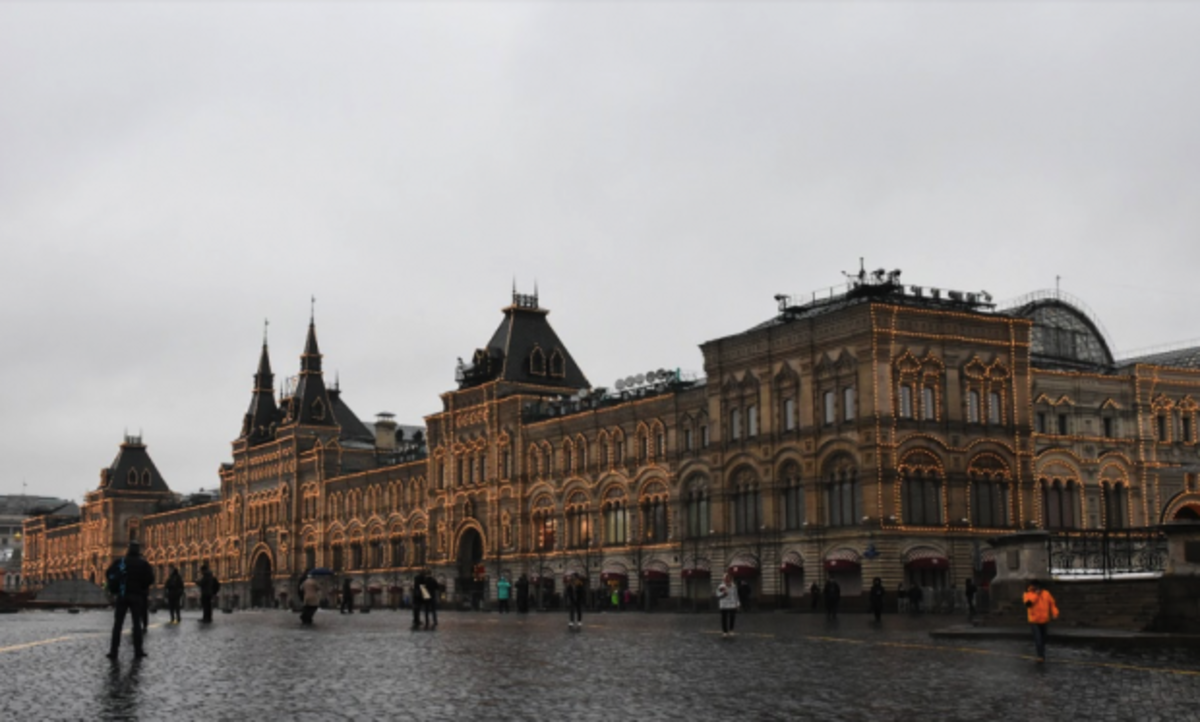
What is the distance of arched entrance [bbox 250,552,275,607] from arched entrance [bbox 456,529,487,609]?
3838cm

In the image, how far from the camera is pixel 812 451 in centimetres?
6669

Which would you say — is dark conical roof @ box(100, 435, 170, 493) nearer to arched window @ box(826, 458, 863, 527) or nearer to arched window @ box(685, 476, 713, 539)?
arched window @ box(685, 476, 713, 539)

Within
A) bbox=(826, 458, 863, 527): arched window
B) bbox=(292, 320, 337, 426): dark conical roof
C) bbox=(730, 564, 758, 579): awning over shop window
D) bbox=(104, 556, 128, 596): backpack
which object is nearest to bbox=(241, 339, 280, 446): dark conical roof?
bbox=(292, 320, 337, 426): dark conical roof

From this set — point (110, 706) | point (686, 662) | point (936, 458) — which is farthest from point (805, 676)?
point (936, 458)

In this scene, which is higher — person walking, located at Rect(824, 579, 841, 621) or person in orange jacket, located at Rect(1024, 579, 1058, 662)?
person in orange jacket, located at Rect(1024, 579, 1058, 662)

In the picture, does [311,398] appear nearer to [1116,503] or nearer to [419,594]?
[1116,503]

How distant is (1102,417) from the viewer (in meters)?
71.6

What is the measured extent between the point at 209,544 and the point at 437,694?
13001cm

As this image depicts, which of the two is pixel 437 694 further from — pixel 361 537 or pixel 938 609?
pixel 361 537

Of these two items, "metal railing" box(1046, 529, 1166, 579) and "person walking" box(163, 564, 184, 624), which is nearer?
"metal railing" box(1046, 529, 1166, 579)

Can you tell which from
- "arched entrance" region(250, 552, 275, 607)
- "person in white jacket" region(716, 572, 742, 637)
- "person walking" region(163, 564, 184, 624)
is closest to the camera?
"person in white jacket" region(716, 572, 742, 637)

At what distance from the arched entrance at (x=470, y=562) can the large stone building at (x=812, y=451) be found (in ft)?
0.70

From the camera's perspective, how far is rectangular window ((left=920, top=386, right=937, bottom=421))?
64.9m

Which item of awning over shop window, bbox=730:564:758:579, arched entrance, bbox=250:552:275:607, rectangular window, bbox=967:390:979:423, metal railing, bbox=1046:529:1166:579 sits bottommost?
arched entrance, bbox=250:552:275:607
